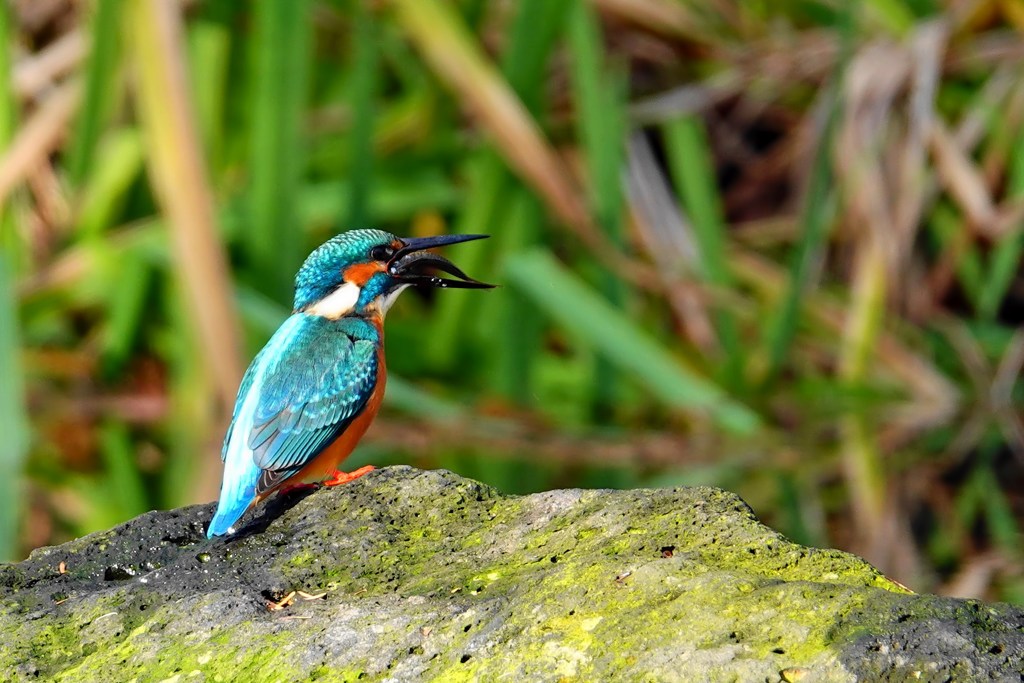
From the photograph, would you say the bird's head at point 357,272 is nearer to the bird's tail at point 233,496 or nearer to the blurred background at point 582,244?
the bird's tail at point 233,496

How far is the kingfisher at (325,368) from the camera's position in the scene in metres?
2.69

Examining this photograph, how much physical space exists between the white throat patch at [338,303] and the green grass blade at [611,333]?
1.86 metres

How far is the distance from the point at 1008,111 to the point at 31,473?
380cm

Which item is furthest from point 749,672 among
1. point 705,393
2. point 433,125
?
point 433,125

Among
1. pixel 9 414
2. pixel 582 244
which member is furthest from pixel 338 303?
pixel 582 244

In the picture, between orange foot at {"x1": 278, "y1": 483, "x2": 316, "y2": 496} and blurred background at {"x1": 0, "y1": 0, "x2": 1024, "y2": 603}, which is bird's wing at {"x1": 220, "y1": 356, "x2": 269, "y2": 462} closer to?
orange foot at {"x1": 278, "y1": 483, "x2": 316, "y2": 496}

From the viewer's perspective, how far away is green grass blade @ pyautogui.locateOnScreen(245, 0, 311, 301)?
4.70 metres

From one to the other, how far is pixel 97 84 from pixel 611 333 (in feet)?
5.77

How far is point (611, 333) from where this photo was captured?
4.92 m

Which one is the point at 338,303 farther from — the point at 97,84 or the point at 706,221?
the point at 706,221

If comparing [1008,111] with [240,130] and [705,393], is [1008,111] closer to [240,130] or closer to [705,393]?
[705,393]

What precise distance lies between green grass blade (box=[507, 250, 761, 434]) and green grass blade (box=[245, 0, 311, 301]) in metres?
0.74

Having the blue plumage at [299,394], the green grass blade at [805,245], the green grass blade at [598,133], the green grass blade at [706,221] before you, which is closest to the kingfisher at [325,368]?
the blue plumage at [299,394]

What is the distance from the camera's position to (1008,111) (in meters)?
5.73
